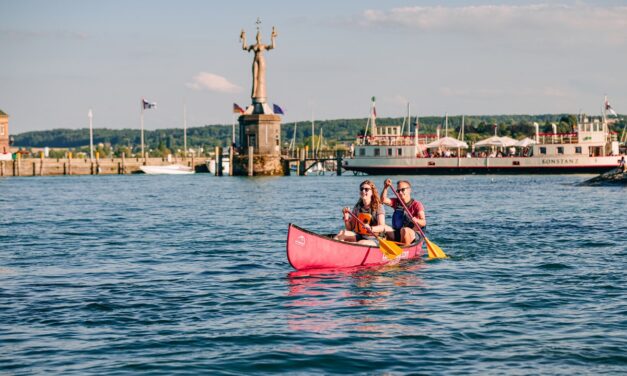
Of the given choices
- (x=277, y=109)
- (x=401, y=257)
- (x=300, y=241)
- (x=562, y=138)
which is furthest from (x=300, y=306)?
(x=562, y=138)

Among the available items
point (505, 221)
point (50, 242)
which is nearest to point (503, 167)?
point (505, 221)

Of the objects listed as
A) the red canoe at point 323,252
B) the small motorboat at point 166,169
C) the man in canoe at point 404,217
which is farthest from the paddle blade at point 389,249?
the small motorboat at point 166,169

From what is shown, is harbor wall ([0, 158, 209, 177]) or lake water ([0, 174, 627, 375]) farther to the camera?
harbor wall ([0, 158, 209, 177])

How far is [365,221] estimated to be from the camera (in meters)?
20.3

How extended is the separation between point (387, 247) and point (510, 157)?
275 ft

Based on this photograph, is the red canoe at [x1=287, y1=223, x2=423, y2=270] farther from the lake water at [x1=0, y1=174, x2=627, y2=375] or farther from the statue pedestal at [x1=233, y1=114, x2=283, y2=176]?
the statue pedestal at [x1=233, y1=114, x2=283, y2=176]

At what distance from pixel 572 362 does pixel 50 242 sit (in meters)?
20.4

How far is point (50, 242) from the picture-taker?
93.1ft

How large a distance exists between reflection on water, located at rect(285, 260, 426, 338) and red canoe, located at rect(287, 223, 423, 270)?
18cm

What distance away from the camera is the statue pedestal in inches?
3912

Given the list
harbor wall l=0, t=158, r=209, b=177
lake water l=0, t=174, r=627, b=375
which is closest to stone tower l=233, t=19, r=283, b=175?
harbor wall l=0, t=158, r=209, b=177

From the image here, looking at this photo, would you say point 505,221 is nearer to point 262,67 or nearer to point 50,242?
point 50,242

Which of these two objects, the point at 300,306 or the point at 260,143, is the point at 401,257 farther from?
the point at 260,143

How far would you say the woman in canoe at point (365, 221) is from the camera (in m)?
20.1
